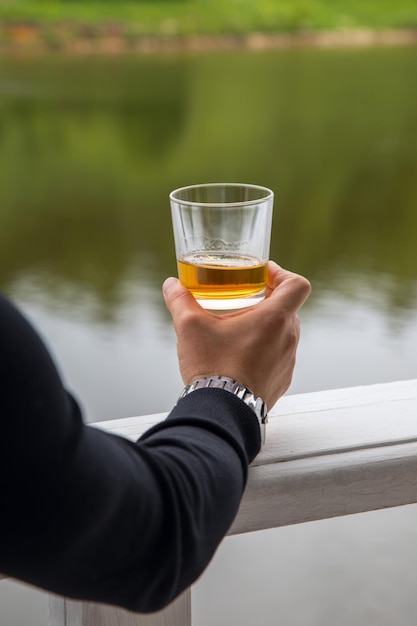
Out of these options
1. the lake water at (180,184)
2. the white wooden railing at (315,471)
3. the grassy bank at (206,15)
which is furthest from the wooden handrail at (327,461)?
the grassy bank at (206,15)

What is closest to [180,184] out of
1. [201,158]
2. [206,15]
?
[201,158]

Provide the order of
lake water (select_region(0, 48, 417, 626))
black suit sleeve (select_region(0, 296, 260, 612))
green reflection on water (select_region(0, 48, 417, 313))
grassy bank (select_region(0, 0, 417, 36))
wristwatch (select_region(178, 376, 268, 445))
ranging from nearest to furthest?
black suit sleeve (select_region(0, 296, 260, 612)) < wristwatch (select_region(178, 376, 268, 445)) < lake water (select_region(0, 48, 417, 626)) < green reflection on water (select_region(0, 48, 417, 313)) < grassy bank (select_region(0, 0, 417, 36))

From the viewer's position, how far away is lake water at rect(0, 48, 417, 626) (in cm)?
646

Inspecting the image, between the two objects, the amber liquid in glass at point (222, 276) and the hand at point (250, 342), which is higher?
the amber liquid in glass at point (222, 276)

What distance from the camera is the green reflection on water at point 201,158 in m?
7.49

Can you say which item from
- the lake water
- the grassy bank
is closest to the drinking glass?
the lake water

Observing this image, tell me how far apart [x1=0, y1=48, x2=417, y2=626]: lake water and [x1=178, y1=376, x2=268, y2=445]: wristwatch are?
16.2 feet

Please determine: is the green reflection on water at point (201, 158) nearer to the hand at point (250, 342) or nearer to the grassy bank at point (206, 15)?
the grassy bank at point (206, 15)

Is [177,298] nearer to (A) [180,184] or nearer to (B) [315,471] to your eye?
(B) [315,471]

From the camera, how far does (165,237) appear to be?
25.3 feet

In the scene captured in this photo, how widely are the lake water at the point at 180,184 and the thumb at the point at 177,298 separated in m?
4.88

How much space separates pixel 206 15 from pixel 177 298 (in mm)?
8921

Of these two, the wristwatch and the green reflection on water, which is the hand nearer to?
the wristwatch

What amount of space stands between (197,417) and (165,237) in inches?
293
